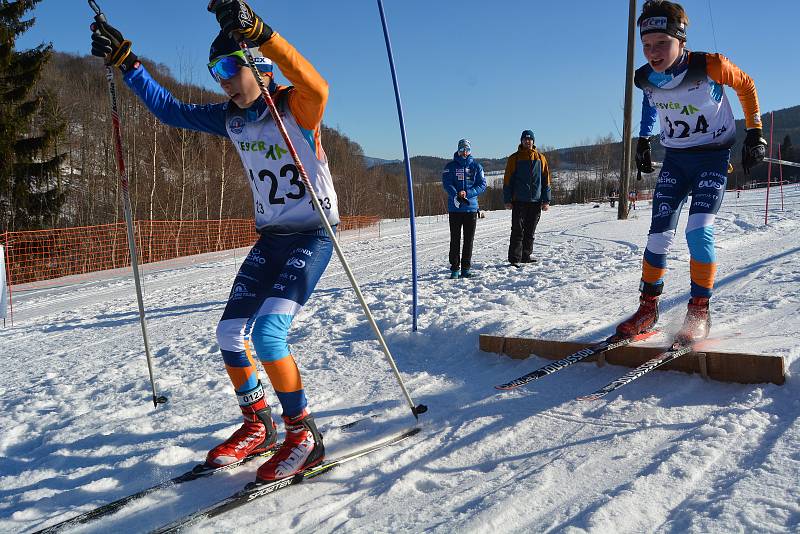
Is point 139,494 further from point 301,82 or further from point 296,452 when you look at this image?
point 301,82

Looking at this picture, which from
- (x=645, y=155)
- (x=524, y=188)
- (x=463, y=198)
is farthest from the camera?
(x=524, y=188)

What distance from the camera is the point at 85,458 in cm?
318

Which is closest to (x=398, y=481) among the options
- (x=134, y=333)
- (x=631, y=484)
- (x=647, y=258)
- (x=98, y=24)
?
(x=631, y=484)

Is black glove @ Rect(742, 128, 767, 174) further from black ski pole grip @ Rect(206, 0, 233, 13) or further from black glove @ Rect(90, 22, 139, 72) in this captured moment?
black glove @ Rect(90, 22, 139, 72)

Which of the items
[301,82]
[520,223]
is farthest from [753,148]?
[520,223]

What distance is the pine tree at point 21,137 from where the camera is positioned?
2328cm

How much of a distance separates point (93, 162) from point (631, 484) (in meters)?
39.9

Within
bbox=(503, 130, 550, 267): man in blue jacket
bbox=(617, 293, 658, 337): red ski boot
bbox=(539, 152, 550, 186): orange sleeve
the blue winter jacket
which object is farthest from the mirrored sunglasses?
bbox=(539, 152, 550, 186): orange sleeve

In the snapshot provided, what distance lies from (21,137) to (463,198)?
2632 cm

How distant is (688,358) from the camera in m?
3.40

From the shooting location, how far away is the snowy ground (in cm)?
219

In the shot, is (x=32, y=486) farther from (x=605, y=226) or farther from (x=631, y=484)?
(x=605, y=226)

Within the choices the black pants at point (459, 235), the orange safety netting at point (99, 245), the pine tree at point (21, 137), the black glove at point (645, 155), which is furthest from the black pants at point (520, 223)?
the pine tree at point (21, 137)

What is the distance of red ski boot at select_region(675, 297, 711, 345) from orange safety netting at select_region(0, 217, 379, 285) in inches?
469
